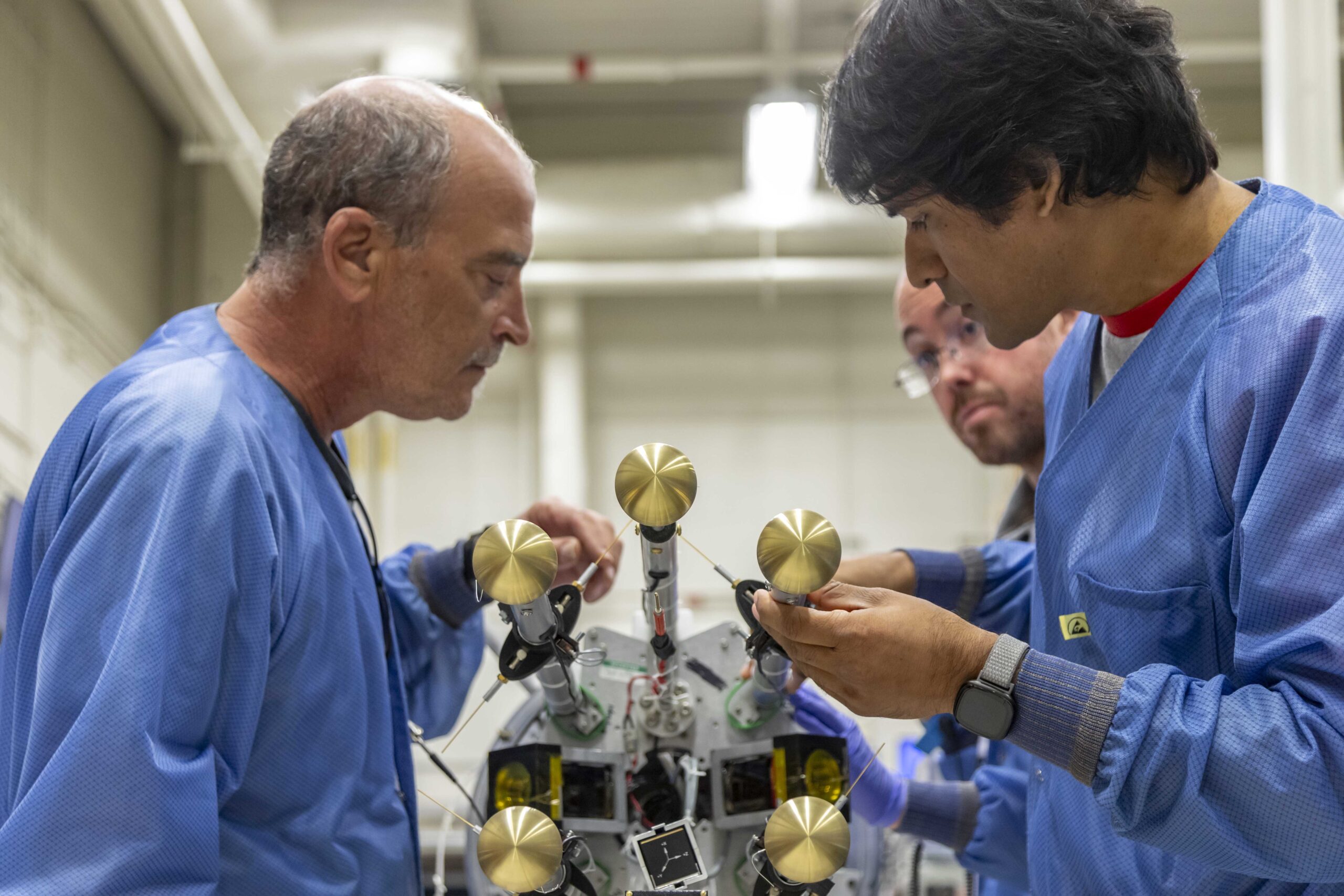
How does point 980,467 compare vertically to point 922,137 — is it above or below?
below

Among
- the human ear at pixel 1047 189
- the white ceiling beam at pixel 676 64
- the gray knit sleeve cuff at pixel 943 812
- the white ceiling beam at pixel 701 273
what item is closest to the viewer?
the human ear at pixel 1047 189

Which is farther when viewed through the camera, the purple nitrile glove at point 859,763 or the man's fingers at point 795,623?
the purple nitrile glove at point 859,763

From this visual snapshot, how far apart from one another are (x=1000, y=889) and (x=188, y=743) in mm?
1443

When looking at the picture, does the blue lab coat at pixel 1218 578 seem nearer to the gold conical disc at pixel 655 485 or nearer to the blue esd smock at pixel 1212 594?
the blue esd smock at pixel 1212 594

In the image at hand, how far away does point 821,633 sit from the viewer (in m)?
1.08

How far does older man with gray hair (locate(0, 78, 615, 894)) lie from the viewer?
112 centimetres

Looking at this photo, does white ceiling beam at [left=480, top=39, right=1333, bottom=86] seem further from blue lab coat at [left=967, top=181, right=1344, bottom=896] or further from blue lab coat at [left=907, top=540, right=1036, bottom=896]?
blue lab coat at [left=967, top=181, right=1344, bottom=896]

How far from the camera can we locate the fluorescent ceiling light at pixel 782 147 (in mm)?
4660

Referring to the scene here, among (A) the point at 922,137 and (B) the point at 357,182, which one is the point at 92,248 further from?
(A) the point at 922,137

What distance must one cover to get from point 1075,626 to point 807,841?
0.37 metres

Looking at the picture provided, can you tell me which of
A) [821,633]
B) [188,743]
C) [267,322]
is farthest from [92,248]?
[821,633]

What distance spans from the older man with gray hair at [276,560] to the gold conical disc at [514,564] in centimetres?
30

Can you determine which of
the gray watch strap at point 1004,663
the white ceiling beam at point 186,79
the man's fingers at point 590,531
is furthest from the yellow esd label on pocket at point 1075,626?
the white ceiling beam at point 186,79

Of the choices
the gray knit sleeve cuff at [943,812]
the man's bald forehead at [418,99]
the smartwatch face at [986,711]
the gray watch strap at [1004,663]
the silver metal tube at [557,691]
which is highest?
the man's bald forehead at [418,99]
